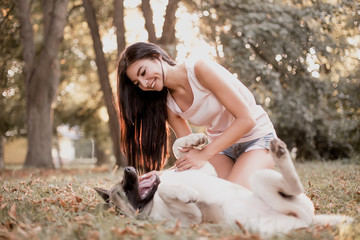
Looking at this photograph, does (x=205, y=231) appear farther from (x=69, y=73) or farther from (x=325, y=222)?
(x=69, y=73)

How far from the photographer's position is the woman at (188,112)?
2.85 metres

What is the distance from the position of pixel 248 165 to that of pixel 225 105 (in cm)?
52

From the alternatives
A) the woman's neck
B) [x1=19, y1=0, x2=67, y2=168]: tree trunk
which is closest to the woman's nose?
the woman's neck

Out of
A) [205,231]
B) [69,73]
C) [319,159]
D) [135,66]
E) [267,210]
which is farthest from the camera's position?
[69,73]

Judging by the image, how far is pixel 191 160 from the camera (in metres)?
2.61

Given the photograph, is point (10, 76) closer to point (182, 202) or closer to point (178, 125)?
point (178, 125)

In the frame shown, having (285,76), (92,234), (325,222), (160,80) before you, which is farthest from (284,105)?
(92,234)

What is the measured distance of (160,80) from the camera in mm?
3059

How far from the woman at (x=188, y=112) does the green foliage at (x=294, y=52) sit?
379 centimetres

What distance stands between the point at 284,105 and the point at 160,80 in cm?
581

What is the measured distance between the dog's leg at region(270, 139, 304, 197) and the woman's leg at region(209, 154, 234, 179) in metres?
1.19

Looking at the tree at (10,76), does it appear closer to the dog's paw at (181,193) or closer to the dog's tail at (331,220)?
the dog's paw at (181,193)

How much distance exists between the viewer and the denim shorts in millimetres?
3054

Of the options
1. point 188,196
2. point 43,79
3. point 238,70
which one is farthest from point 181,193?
point 43,79
